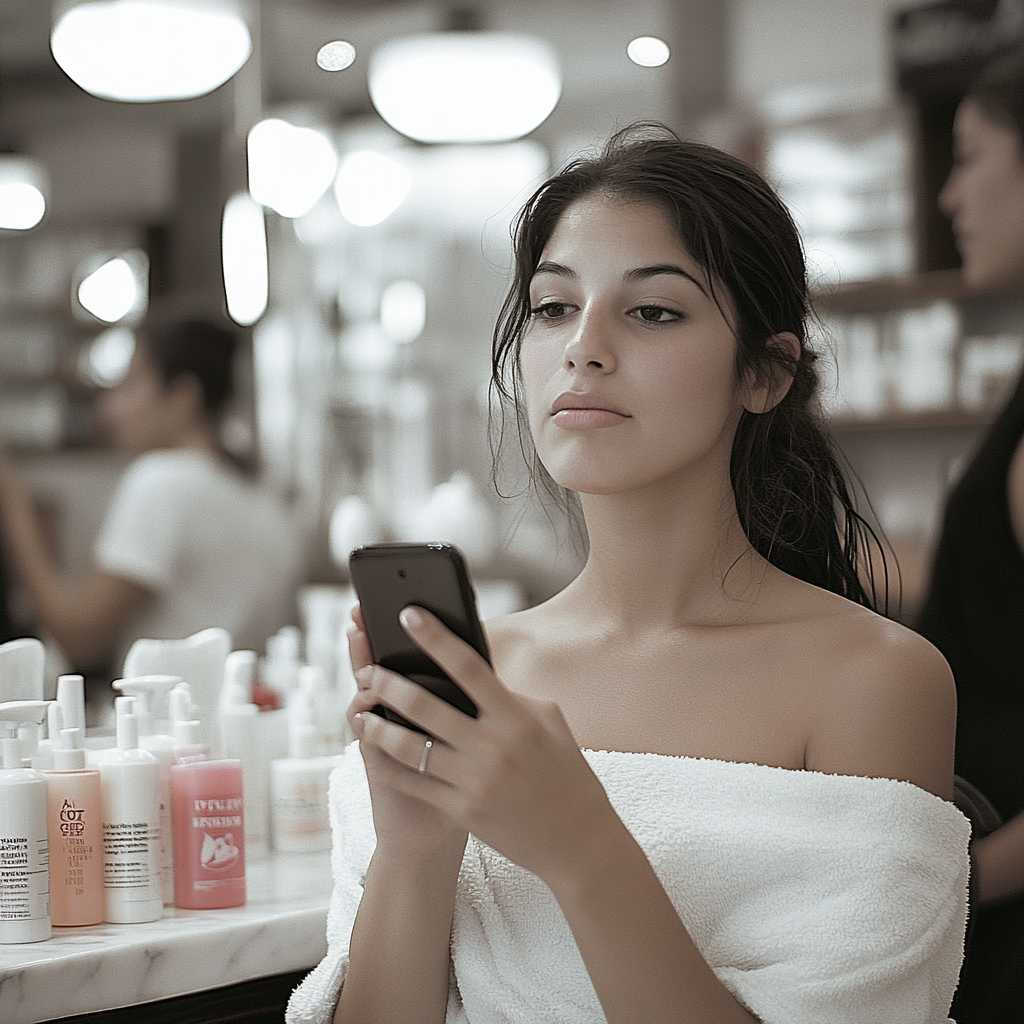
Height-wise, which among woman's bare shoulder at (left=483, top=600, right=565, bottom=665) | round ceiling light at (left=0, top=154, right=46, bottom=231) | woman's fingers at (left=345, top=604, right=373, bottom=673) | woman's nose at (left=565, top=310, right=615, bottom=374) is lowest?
woman's bare shoulder at (left=483, top=600, right=565, bottom=665)

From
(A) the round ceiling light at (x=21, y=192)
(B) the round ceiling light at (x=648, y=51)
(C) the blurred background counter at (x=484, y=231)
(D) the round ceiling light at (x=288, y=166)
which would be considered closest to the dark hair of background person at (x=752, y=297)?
(C) the blurred background counter at (x=484, y=231)

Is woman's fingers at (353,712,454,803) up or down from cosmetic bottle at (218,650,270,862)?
up

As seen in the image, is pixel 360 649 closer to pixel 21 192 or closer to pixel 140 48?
pixel 21 192

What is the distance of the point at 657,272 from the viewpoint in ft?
3.09

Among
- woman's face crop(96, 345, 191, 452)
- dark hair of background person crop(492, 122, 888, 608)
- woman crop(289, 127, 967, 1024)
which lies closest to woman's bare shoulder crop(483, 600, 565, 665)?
woman crop(289, 127, 967, 1024)

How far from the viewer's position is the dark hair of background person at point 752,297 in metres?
0.96

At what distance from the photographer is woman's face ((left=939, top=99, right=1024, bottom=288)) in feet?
7.21

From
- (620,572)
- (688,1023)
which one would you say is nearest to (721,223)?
(620,572)

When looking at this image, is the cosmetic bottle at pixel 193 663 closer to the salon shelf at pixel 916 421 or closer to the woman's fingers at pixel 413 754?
the woman's fingers at pixel 413 754

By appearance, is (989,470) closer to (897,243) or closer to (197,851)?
(197,851)

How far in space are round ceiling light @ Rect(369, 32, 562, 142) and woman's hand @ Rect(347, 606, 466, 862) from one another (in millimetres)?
1915

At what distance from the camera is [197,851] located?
1.14m

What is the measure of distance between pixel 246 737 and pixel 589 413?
60 centimetres

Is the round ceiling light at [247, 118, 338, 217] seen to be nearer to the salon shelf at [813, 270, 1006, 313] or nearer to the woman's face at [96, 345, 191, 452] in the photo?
the woman's face at [96, 345, 191, 452]
